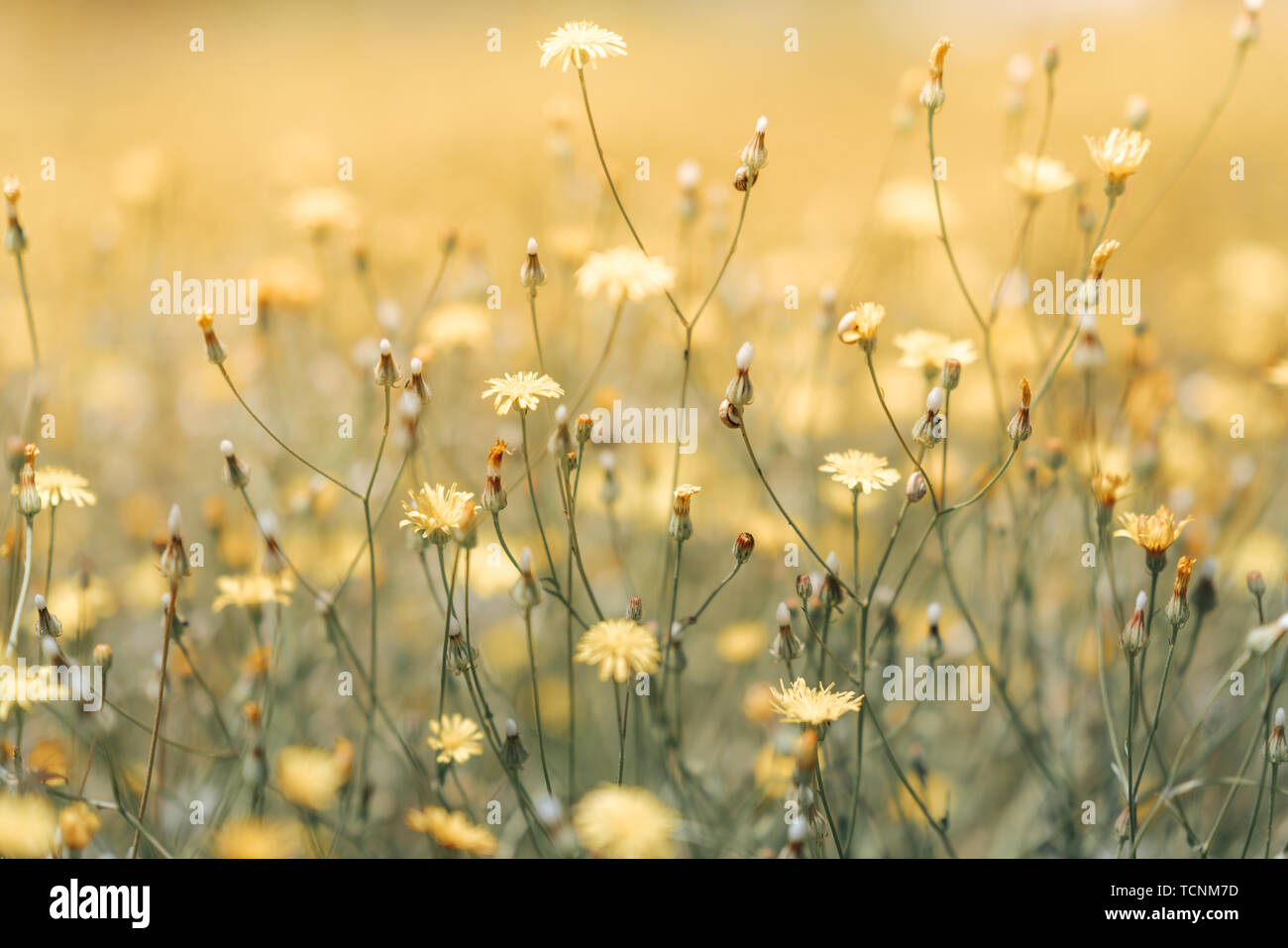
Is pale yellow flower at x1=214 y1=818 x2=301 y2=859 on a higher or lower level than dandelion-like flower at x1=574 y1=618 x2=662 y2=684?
lower

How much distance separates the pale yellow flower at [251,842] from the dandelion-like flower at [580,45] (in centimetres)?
139

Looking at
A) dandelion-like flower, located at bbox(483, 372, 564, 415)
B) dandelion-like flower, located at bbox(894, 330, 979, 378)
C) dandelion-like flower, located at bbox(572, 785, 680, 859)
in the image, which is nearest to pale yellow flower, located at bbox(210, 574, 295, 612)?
dandelion-like flower, located at bbox(483, 372, 564, 415)

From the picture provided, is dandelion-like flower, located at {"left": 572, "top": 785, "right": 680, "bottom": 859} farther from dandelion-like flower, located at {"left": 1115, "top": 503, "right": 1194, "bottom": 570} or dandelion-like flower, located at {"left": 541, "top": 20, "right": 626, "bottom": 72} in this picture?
dandelion-like flower, located at {"left": 541, "top": 20, "right": 626, "bottom": 72}

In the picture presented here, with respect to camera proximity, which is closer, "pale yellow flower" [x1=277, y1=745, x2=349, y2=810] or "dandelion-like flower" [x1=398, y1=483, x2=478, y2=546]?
"dandelion-like flower" [x1=398, y1=483, x2=478, y2=546]

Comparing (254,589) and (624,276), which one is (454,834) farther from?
(624,276)

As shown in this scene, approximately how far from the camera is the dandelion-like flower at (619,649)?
1225mm

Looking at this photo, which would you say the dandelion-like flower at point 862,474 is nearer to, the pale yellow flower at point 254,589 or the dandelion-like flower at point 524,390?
the dandelion-like flower at point 524,390

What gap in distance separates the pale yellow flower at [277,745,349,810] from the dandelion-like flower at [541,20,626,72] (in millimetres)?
1280

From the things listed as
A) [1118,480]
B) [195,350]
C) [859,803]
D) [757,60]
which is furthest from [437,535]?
[757,60]

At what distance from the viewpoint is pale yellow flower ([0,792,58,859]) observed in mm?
1271

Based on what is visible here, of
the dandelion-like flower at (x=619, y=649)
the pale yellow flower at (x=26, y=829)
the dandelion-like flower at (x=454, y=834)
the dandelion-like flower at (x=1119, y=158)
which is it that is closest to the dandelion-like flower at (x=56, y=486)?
the pale yellow flower at (x=26, y=829)

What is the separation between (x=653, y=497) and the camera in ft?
7.41
